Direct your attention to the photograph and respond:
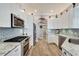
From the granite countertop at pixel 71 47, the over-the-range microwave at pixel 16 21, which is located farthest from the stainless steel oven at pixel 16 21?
the granite countertop at pixel 71 47

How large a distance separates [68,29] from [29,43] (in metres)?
0.75

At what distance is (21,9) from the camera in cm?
196

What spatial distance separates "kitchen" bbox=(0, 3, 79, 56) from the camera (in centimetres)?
190

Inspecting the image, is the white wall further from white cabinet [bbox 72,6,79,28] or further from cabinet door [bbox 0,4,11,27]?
white cabinet [bbox 72,6,79,28]

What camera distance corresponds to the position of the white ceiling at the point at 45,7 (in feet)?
5.93

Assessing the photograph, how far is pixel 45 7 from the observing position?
1.91 meters

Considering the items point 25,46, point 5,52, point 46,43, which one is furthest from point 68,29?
point 5,52

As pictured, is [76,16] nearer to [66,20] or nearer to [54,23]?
[66,20]

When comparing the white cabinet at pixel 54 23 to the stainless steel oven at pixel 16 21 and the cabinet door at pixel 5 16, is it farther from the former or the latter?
the cabinet door at pixel 5 16

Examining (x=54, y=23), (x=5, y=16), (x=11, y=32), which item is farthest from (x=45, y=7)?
(x=11, y=32)

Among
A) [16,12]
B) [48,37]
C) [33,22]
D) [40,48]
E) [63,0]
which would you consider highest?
[63,0]

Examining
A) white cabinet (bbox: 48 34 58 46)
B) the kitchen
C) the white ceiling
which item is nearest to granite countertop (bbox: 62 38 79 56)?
the kitchen

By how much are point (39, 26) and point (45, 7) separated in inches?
15.3

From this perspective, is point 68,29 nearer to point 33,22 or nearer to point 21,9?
point 33,22
